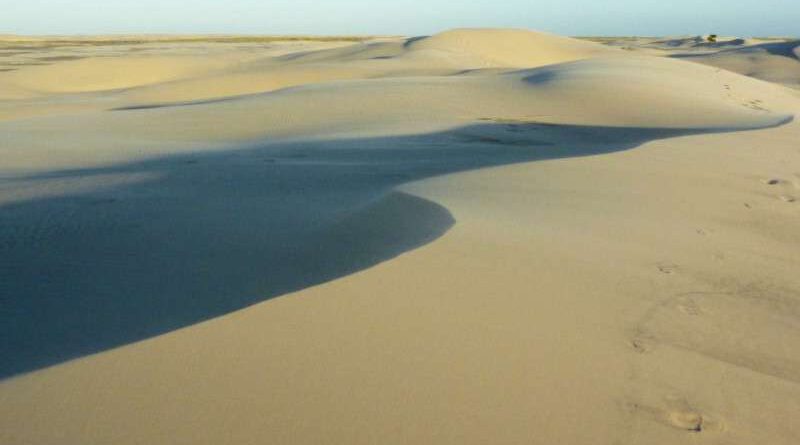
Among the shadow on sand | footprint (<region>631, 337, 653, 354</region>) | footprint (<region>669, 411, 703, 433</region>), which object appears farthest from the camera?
the shadow on sand

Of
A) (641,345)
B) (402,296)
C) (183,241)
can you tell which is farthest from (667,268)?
(183,241)

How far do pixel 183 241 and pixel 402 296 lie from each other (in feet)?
5.05

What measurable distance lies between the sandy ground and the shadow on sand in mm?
18

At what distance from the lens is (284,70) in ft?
83.7

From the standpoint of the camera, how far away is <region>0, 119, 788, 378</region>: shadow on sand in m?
2.83

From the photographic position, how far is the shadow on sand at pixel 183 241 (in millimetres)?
2830

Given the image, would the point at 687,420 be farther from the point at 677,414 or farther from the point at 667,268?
the point at 667,268

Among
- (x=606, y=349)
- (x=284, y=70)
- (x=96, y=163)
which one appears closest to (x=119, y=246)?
(x=606, y=349)

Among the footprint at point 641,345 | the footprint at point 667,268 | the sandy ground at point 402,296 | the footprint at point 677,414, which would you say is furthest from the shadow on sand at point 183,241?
the footprint at point 677,414

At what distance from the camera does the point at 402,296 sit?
9.42 ft

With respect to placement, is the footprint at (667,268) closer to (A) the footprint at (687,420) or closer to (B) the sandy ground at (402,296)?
(B) the sandy ground at (402,296)

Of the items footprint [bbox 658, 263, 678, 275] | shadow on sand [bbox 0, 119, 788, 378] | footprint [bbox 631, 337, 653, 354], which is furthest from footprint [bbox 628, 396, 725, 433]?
shadow on sand [bbox 0, 119, 788, 378]

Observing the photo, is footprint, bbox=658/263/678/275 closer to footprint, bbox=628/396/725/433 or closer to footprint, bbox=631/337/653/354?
footprint, bbox=631/337/653/354

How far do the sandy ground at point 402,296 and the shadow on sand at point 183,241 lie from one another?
18mm
